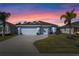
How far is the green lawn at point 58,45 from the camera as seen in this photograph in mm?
4098

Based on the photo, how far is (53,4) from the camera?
13.5 feet

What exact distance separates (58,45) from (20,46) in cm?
Result: 50

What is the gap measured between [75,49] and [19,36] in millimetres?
771

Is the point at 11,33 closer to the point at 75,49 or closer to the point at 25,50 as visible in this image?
the point at 25,50

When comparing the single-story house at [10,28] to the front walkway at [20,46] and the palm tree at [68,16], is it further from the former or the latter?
the palm tree at [68,16]

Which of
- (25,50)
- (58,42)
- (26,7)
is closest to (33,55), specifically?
(25,50)

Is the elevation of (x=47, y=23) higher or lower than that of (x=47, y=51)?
higher

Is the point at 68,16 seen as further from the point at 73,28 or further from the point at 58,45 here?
the point at 58,45

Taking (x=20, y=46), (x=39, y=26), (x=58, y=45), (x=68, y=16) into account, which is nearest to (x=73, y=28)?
(x=68, y=16)

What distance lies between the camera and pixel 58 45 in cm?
411

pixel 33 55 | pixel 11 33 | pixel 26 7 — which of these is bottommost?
pixel 33 55

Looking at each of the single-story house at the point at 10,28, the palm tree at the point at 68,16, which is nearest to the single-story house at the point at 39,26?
the single-story house at the point at 10,28

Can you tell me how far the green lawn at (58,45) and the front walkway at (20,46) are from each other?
7cm

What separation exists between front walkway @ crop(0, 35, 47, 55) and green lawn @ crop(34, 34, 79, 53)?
67 mm
